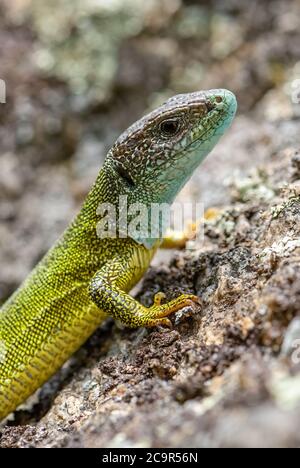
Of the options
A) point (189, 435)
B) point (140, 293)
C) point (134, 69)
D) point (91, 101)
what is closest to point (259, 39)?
point (134, 69)

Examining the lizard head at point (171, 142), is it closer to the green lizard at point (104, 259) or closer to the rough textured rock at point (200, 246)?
the green lizard at point (104, 259)

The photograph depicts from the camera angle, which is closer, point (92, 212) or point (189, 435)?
point (189, 435)

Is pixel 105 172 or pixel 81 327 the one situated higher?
pixel 105 172

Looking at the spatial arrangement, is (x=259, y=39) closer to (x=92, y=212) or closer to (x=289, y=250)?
(x=92, y=212)

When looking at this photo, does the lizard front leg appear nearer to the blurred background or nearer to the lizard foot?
the lizard foot

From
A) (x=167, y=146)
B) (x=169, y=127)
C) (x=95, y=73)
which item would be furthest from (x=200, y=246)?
(x=95, y=73)

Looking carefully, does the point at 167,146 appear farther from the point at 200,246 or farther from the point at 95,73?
the point at 95,73
